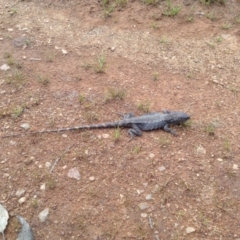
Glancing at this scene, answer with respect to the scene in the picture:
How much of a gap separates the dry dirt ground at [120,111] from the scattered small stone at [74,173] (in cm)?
5

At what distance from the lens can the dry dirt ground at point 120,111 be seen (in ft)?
13.0

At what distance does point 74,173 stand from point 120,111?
1232 mm

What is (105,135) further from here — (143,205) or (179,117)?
(143,205)

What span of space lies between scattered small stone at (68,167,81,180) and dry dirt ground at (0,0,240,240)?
0.05 meters

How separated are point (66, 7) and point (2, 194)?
169 inches

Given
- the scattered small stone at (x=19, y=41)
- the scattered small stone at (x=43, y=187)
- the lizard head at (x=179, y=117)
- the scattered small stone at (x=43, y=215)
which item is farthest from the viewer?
the scattered small stone at (x=19, y=41)

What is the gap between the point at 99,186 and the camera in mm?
4211

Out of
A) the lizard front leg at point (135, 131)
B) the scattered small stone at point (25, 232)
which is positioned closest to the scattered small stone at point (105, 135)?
the lizard front leg at point (135, 131)

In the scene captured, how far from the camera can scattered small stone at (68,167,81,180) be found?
4.29 meters

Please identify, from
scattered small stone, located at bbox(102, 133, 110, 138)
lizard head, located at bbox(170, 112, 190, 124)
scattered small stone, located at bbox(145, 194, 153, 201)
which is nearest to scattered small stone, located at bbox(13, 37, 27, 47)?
scattered small stone, located at bbox(102, 133, 110, 138)

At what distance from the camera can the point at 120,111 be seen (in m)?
5.17

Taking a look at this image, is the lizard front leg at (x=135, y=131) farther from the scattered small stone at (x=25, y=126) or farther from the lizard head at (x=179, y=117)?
the scattered small stone at (x=25, y=126)

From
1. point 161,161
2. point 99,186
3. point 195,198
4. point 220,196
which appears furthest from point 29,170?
point 220,196

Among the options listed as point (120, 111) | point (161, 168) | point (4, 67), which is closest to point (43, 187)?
point (161, 168)
